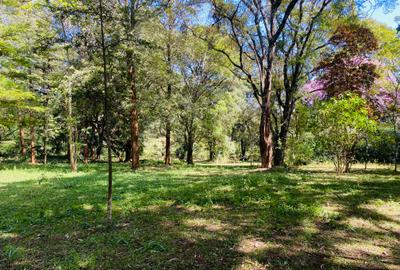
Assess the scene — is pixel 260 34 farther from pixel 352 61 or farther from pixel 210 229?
pixel 210 229

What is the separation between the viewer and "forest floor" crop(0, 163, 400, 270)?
338 centimetres

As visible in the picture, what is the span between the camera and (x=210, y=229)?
4371 millimetres

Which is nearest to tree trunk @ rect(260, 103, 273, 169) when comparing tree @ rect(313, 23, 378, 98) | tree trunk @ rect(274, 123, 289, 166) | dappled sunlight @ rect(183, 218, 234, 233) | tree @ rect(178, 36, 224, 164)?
tree trunk @ rect(274, 123, 289, 166)

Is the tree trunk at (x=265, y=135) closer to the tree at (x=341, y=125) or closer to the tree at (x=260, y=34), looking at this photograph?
the tree at (x=260, y=34)

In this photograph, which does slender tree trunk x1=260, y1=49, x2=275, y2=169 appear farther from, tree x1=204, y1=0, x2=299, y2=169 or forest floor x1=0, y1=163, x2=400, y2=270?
forest floor x1=0, y1=163, x2=400, y2=270

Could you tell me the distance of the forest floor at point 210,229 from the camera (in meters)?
3.38

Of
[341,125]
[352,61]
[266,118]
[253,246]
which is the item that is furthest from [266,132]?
[253,246]

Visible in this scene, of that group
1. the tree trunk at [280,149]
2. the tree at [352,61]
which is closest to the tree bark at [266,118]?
the tree trunk at [280,149]

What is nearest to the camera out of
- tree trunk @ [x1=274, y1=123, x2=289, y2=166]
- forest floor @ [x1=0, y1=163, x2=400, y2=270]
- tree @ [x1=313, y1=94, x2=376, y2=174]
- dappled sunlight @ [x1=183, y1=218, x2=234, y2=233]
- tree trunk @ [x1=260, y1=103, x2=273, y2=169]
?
forest floor @ [x1=0, y1=163, x2=400, y2=270]

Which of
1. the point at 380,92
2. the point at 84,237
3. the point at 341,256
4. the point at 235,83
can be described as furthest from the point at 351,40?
the point at 84,237

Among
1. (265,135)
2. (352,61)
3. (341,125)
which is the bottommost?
(265,135)

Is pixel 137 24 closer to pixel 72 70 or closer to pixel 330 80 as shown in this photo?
pixel 72 70

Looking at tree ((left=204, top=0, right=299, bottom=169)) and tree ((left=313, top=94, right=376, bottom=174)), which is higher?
tree ((left=204, top=0, right=299, bottom=169))

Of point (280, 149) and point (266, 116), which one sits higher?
point (266, 116)
